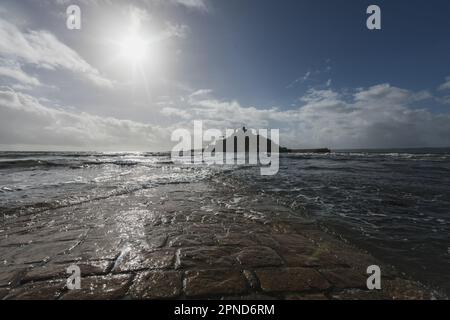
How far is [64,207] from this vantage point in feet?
19.6

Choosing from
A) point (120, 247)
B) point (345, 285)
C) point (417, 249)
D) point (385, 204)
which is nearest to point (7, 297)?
point (120, 247)

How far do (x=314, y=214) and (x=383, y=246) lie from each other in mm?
1934

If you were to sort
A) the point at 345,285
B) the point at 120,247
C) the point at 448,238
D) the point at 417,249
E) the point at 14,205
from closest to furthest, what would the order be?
the point at 345,285 → the point at 120,247 → the point at 417,249 → the point at 448,238 → the point at 14,205

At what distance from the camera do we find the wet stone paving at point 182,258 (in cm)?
237

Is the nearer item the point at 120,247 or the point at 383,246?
the point at 120,247

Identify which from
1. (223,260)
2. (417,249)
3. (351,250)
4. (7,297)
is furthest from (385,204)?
(7,297)

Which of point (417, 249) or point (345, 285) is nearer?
point (345, 285)

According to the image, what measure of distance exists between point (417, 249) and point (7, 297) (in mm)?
5272

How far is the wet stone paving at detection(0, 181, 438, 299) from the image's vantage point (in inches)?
93.4

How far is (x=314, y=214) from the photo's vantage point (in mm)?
5703

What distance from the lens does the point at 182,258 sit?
3.09 meters

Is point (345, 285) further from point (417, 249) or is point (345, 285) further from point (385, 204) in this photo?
point (385, 204)
